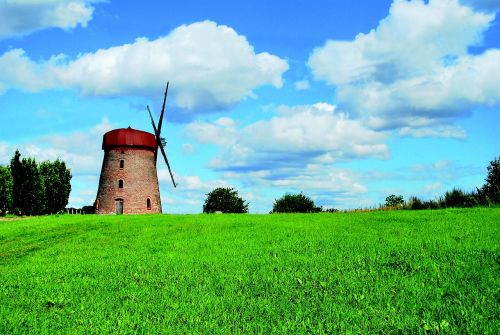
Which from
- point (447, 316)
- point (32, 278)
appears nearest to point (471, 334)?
point (447, 316)

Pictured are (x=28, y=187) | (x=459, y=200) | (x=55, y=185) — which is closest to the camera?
(x=459, y=200)

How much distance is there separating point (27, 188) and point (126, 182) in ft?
68.2

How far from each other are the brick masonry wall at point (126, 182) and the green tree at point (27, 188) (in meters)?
15.6

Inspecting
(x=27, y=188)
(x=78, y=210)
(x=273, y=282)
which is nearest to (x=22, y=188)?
(x=27, y=188)

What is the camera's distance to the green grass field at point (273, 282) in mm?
8922

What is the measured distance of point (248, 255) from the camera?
14.3m

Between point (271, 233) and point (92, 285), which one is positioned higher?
point (271, 233)

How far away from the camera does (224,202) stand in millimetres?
80750

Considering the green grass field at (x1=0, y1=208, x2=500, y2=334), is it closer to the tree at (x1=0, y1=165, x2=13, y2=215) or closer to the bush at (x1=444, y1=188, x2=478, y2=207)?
the bush at (x1=444, y1=188, x2=478, y2=207)

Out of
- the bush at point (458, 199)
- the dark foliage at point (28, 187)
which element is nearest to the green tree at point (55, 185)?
the dark foliage at point (28, 187)

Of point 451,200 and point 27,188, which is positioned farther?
point 27,188

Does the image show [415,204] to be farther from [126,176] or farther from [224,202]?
[224,202]

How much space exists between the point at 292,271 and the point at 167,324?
422cm

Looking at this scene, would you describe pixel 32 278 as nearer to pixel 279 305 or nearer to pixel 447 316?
pixel 279 305
